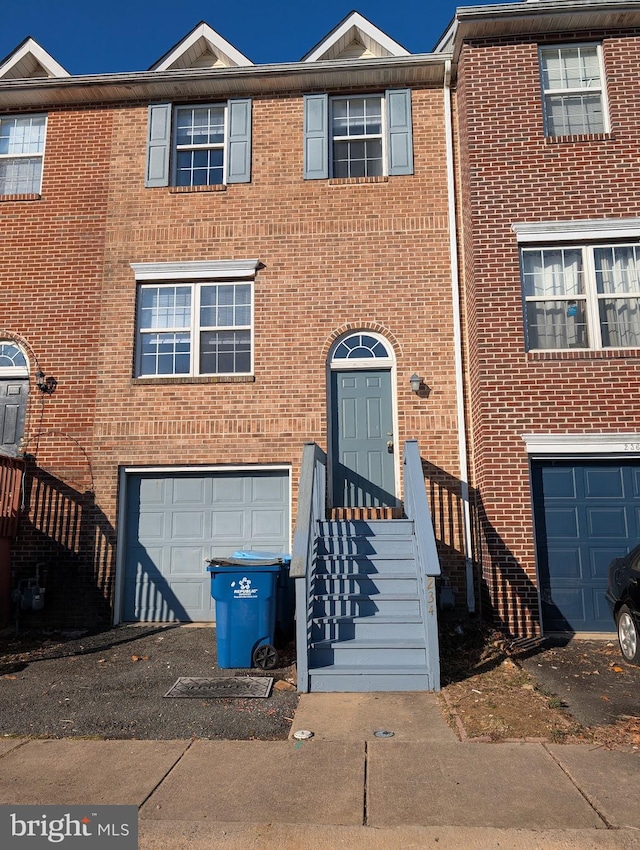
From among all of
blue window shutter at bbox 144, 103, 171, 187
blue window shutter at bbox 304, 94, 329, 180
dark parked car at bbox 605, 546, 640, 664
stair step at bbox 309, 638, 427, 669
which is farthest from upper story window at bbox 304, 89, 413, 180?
stair step at bbox 309, 638, 427, 669

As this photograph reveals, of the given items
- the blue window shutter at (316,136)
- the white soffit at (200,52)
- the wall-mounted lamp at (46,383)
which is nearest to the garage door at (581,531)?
the blue window shutter at (316,136)

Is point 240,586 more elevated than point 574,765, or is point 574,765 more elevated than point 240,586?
point 240,586

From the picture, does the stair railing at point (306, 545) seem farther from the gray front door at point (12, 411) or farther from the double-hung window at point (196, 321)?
the gray front door at point (12, 411)

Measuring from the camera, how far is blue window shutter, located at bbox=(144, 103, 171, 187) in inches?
408

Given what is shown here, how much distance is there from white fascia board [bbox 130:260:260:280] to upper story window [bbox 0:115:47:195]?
2505 millimetres

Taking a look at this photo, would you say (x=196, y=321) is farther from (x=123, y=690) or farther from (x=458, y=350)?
(x=123, y=690)

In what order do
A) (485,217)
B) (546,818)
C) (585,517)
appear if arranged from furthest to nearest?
(485,217)
(585,517)
(546,818)

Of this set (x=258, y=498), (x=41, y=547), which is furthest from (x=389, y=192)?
(x=41, y=547)

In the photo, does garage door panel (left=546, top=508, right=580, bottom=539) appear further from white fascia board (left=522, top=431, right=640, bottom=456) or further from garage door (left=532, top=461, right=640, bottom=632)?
white fascia board (left=522, top=431, right=640, bottom=456)

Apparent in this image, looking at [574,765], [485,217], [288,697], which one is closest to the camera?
[574,765]

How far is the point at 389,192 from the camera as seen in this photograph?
33.0ft

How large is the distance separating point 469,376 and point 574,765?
234 inches

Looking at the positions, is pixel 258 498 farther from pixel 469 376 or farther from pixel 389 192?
pixel 389 192

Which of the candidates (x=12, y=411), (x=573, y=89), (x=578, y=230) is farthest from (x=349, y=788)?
(x=573, y=89)
